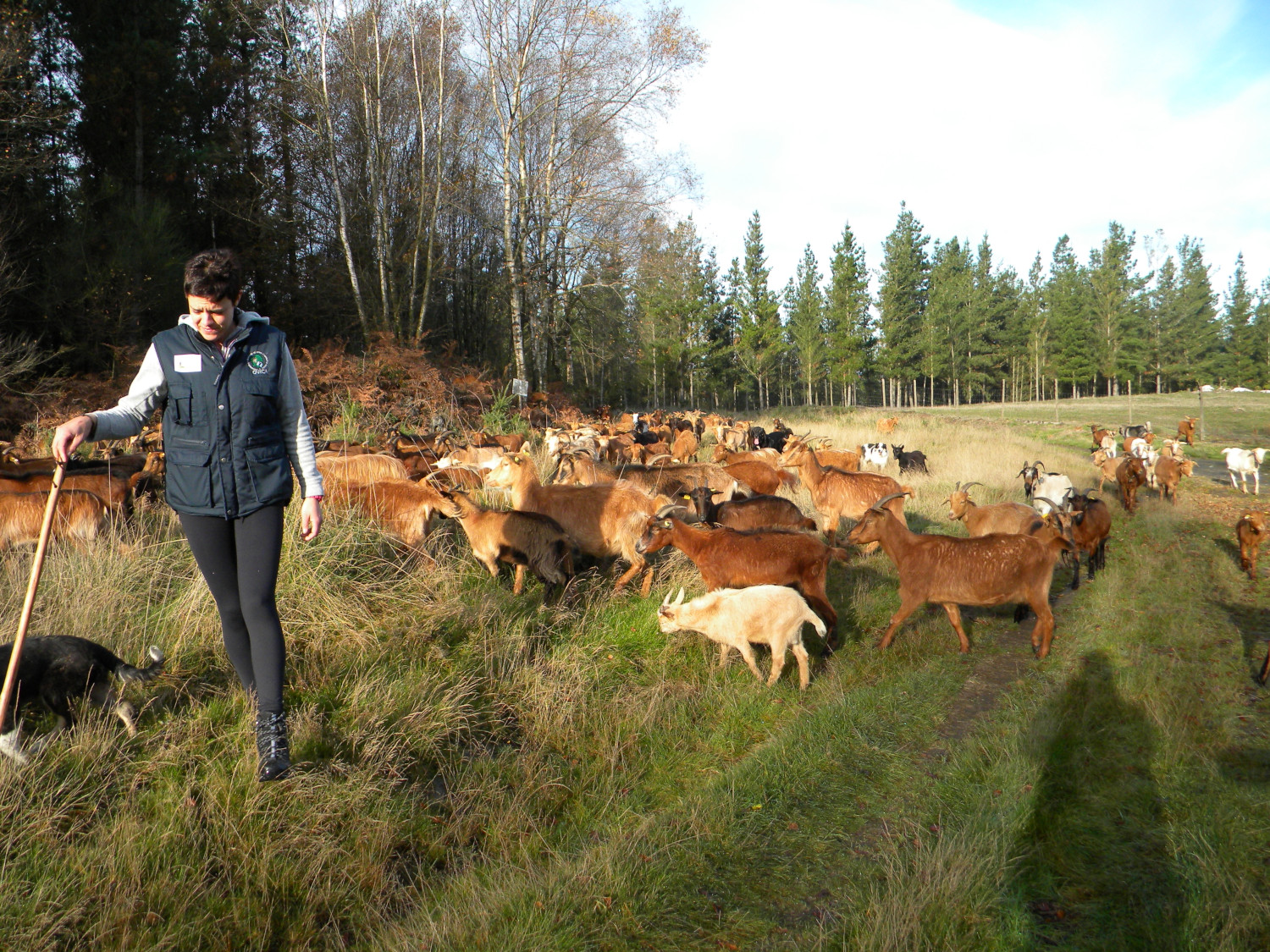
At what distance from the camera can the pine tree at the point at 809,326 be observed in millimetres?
57031

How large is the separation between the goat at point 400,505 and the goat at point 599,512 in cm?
96

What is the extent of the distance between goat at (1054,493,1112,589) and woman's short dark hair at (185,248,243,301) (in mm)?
9310

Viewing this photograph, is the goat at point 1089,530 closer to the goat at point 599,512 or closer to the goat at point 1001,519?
the goat at point 1001,519

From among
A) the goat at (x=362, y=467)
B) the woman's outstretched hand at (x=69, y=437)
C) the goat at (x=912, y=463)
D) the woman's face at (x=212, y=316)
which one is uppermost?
the woman's face at (x=212, y=316)

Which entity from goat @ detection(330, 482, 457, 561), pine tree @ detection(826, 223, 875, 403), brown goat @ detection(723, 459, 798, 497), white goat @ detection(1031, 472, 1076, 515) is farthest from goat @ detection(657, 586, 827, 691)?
pine tree @ detection(826, 223, 875, 403)

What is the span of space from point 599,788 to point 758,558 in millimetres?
2837

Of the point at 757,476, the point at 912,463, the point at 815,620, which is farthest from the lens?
the point at 912,463

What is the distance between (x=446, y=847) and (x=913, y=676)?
12.8ft

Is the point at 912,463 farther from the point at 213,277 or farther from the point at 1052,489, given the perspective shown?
the point at 213,277

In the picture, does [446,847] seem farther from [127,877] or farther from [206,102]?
[206,102]

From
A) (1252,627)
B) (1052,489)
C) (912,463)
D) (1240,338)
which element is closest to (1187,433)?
(912,463)

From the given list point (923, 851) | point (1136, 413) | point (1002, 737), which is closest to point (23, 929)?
point (923, 851)

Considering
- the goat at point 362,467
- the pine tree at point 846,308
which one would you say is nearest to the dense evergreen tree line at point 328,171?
the goat at point 362,467

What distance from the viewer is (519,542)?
6.78 m
